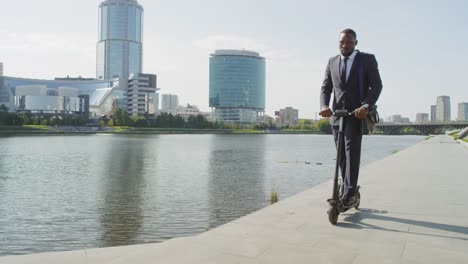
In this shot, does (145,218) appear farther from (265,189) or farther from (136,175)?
(136,175)

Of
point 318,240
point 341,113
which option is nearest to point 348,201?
point 341,113

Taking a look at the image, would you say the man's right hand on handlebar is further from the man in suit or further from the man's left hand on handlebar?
the man's left hand on handlebar

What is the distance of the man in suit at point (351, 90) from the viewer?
268 inches

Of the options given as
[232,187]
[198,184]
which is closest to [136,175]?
[198,184]

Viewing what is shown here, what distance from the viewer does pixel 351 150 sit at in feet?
22.5

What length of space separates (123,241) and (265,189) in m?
9.04

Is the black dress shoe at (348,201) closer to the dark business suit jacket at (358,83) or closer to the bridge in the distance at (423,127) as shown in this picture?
the dark business suit jacket at (358,83)

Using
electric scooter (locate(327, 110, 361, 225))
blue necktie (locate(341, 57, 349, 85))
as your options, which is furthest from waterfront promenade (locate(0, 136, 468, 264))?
blue necktie (locate(341, 57, 349, 85))

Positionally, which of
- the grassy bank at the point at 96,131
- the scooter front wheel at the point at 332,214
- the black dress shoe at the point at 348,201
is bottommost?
the grassy bank at the point at 96,131

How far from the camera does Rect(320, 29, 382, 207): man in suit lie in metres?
6.81

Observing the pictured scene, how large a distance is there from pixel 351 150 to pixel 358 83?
1.01m

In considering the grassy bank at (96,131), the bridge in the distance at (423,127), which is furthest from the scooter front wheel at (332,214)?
the bridge in the distance at (423,127)

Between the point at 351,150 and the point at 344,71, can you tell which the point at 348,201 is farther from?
the point at 344,71

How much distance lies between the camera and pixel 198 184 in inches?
750
